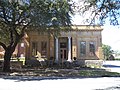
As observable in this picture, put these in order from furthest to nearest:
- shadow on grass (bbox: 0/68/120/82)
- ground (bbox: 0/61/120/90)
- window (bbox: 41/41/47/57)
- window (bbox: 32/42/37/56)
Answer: window (bbox: 32/42/37/56) < window (bbox: 41/41/47/57) < shadow on grass (bbox: 0/68/120/82) < ground (bbox: 0/61/120/90)

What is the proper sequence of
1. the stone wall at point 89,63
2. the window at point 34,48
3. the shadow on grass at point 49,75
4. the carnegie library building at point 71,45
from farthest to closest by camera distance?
A: the window at point 34,48
the carnegie library building at point 71,45
the stone wall at point 89,63
the shadow on grass at point 49,75

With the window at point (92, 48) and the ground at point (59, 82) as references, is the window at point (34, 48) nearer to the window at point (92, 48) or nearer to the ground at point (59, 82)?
the window at point (92, 48)

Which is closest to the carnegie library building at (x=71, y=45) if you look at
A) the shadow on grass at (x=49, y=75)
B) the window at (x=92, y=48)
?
the window at (x=92, y=48)

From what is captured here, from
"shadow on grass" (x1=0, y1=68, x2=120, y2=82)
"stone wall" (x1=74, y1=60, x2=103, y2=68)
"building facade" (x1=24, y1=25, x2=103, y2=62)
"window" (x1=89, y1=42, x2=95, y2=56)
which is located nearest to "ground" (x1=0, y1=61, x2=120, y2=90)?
"shadow on grass" (x1=0, y1=68, x2=120, y2=82)

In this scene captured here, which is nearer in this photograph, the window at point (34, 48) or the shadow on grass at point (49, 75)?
the shadow on grass at point (49, 75)

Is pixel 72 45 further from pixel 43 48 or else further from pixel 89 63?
pixel 43 48

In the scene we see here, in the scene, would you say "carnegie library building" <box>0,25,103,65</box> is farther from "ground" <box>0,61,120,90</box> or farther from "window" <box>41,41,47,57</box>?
"ground" <box>0,61,120,90</box>

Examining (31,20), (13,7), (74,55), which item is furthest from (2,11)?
(74,55)

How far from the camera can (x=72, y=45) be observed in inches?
1982

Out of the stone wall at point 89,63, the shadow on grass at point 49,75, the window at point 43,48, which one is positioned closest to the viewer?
the shadow on grass at point 49,75

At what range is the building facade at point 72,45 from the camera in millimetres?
50219

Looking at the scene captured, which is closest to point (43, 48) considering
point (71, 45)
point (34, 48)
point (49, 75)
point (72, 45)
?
point (34, 48)

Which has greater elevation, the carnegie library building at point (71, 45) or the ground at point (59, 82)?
the carnegie library building at point (71, 45)

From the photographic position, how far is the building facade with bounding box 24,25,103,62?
50219mm
